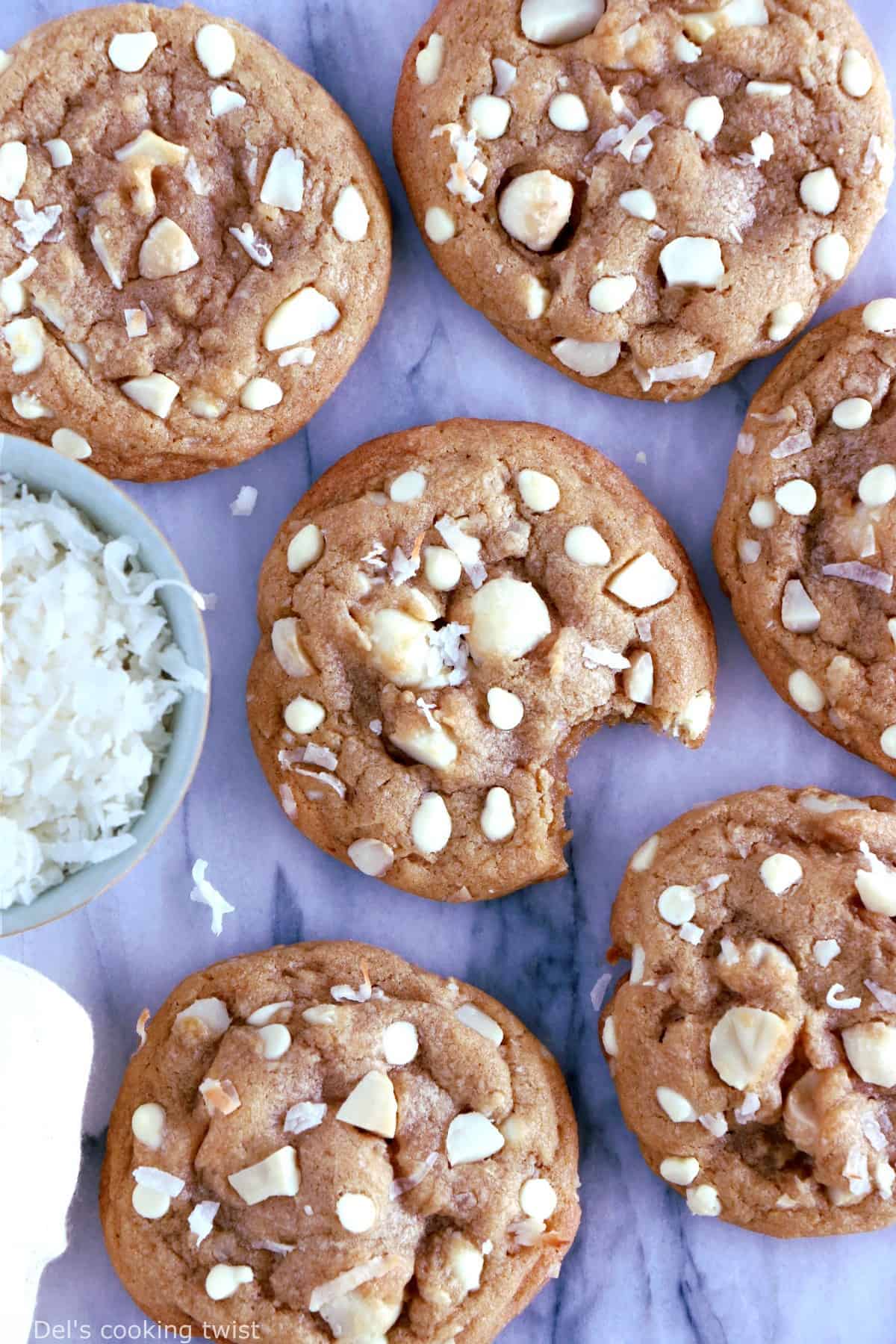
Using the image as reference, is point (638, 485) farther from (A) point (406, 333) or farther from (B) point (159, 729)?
(B) point (159, 729)

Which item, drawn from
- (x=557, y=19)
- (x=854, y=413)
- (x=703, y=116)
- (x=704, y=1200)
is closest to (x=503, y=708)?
(x=854, y=413)

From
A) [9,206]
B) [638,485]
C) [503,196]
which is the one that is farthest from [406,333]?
[9,206]

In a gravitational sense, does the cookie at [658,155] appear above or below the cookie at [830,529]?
above

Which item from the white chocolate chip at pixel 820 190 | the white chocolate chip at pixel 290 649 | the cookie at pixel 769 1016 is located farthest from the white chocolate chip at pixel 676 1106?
the white chocolate chip at pixel 820 190

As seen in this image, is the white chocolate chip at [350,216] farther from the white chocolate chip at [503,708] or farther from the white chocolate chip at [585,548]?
the white chocolate chip at [503,708]

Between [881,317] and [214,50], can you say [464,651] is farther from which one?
[214,50]
